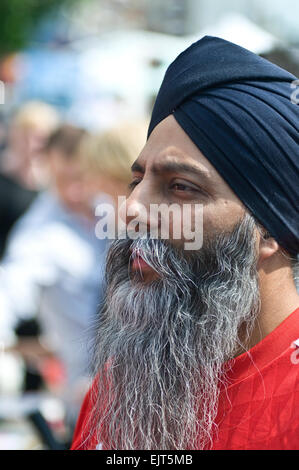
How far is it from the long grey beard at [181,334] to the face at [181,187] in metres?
0.04

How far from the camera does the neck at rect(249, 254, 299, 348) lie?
1.78 metres

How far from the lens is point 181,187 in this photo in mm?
1788

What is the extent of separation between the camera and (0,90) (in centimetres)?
609

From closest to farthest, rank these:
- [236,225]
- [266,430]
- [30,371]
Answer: [266,430], [236,225], [30,371]

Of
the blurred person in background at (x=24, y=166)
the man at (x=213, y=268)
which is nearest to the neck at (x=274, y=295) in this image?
the man at (x=213, y=268)

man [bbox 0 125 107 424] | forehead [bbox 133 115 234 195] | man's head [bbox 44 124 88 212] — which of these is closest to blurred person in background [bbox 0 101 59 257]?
man's head [bbox 44 124 88 212]

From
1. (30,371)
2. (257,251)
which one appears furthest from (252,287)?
(30,371)

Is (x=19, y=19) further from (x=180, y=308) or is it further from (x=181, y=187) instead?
(x=180, y=308)

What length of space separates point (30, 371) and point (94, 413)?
110 inches

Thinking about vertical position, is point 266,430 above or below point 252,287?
below

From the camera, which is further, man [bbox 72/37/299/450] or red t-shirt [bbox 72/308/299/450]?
man [bbox 72/37/299/450]

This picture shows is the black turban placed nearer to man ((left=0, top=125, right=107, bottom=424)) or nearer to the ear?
the ear

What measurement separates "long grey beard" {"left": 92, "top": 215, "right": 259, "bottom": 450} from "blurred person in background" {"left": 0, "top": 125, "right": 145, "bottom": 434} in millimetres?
1825
